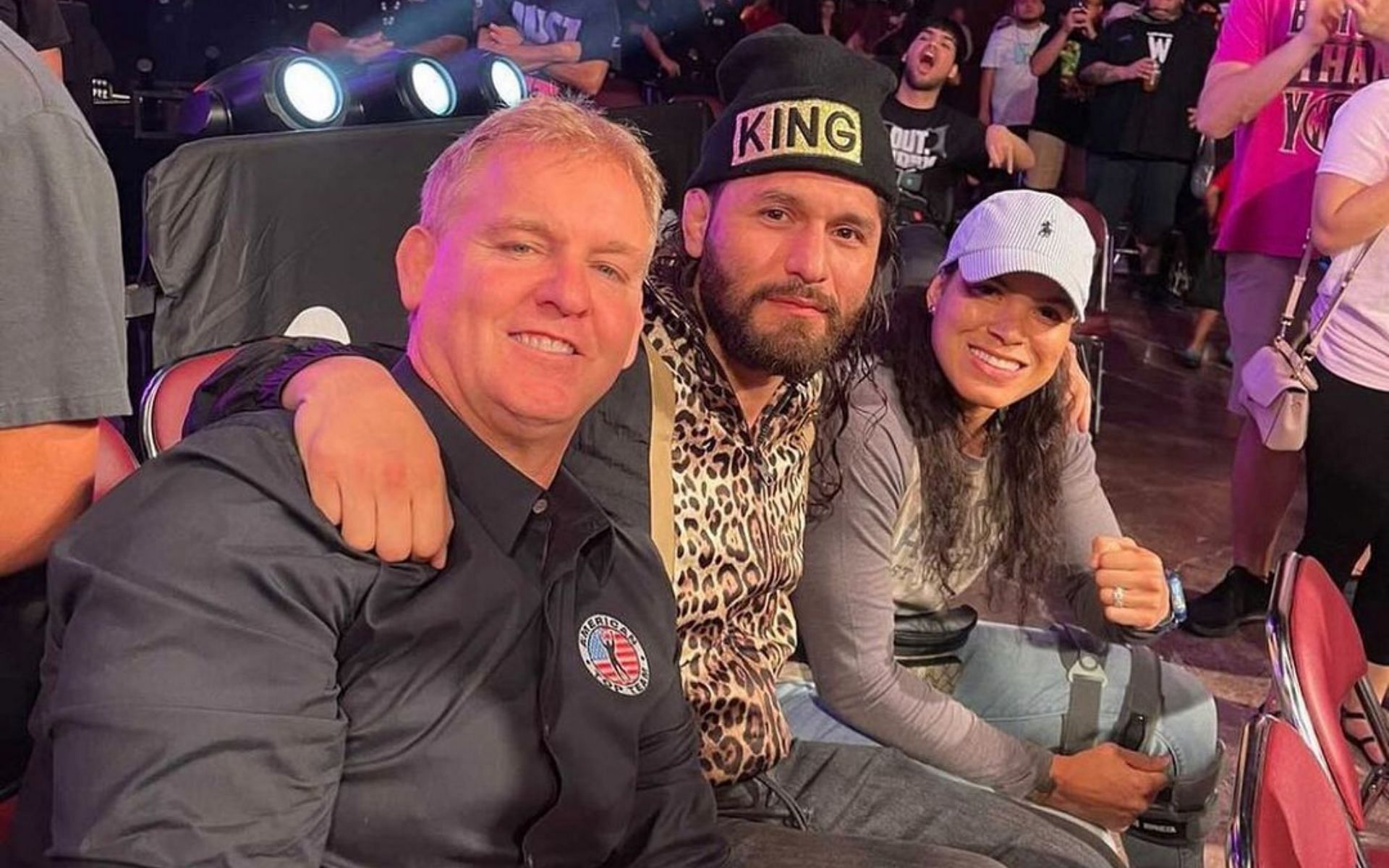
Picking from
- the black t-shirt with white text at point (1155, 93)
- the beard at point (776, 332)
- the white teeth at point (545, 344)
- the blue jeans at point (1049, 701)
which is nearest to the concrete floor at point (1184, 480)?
the blue jeans at point (1049, 701)

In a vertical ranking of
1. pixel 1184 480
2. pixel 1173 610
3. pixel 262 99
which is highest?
pixel 262 99

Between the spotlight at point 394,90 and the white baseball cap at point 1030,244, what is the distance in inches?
80.4

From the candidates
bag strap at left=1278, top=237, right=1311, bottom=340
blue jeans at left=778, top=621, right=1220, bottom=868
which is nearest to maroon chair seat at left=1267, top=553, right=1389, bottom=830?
blue jeans at left=778, top=621, right=1220, bottom=868

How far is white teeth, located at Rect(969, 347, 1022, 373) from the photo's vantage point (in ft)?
6.75

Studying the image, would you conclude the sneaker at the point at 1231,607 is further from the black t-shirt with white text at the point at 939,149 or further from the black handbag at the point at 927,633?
the black t-shirt with white text at the point at 939,149

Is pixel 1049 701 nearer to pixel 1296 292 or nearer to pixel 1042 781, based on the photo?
pixel 1042 781

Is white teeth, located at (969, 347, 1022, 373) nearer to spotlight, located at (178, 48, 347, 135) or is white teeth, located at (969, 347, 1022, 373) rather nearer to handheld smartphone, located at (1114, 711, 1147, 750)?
handheld smartphone, located at (1114, 711, 1147, 750)

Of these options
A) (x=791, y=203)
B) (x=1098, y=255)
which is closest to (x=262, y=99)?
(x=791, y=203)

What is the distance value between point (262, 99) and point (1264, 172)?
2.75m

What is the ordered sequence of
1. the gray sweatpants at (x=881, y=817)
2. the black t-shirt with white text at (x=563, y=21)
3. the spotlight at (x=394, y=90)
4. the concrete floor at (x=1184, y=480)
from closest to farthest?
1. the gray sweatpants at (x=881, y=817)
2. the concrete floor at (x=1184, y=480)
3. the spotlight at (x=394, y=90)
4. the black t-shirt with white text at (x=563, y=21)

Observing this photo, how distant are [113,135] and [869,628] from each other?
10.0 feet

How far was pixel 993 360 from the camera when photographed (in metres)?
2.06

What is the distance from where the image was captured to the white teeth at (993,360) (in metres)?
2.06

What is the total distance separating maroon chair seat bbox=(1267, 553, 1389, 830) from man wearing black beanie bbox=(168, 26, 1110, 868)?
14.5 inches
